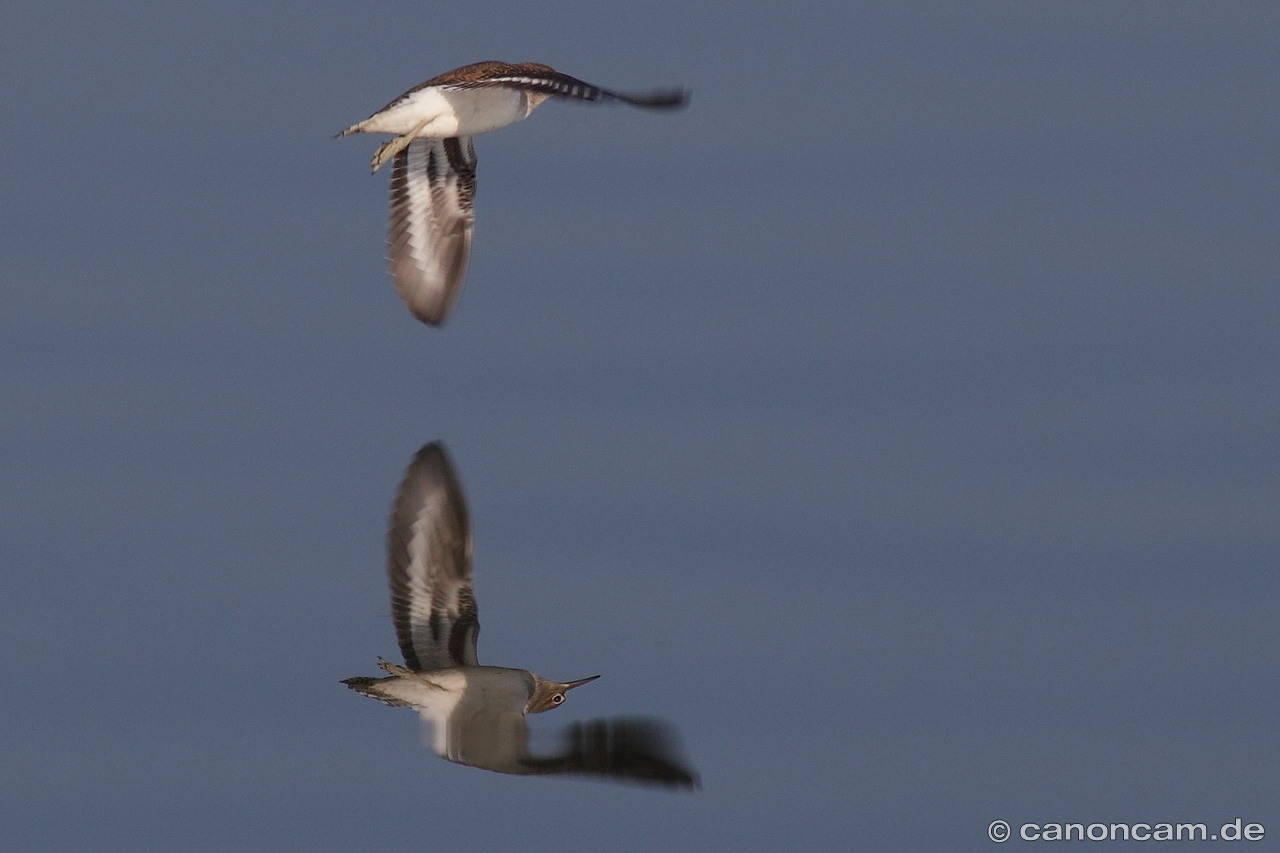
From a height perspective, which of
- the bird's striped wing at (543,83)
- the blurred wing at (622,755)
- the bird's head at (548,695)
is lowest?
the blurred wing at (622,755)

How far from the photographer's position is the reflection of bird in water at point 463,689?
28.6 feet

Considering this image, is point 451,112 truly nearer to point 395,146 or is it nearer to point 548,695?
point 395,146

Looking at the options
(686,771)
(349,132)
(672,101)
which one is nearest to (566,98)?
(672,101)

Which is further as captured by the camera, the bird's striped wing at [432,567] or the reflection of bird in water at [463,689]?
the bird's striped wing at [432,567]

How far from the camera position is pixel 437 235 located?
12.9m

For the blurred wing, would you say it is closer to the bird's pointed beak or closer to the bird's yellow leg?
the bird's pointed beak

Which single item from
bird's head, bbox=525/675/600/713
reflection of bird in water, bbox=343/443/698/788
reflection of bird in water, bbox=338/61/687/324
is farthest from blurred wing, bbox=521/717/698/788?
reflection of bird in water, bbox=338/61/687/324

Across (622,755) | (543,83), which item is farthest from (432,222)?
(622,755)

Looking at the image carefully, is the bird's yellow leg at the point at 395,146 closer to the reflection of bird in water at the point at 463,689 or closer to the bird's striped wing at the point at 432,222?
the bird's striped wing at the point at 432,222

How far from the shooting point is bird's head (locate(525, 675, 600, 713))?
29.8 ft

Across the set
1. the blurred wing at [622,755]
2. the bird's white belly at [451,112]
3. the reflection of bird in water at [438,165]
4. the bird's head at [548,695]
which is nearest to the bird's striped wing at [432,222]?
the reflection of bird in water at [438,165]

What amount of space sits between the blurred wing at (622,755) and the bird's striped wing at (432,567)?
32.8 inches

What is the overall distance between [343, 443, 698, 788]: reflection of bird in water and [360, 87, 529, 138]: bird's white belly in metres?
2.66

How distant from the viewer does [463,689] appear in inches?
365
